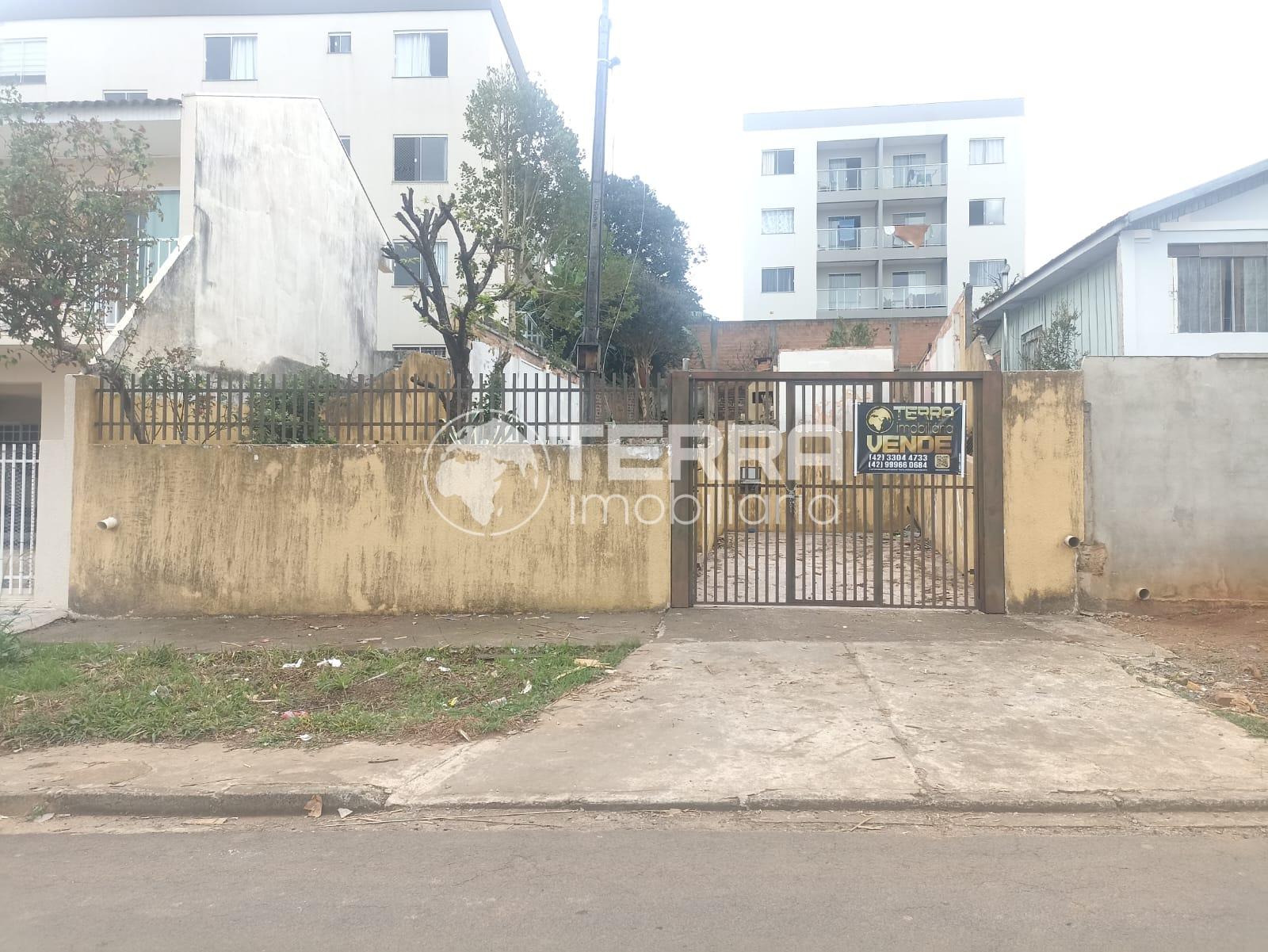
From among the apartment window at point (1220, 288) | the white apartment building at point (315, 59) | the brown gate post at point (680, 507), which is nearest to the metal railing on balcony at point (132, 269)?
the brown gate post at point (680, 507)

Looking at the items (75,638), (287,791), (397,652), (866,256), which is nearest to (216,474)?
(75,638)

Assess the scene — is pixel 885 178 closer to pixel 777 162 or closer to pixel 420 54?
pixel 777 162

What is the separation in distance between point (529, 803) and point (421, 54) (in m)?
25.5

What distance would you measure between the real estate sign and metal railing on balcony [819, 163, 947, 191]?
2999cm

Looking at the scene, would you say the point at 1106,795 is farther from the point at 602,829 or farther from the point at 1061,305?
the point at 1061,305

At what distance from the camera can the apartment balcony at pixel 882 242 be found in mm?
34969

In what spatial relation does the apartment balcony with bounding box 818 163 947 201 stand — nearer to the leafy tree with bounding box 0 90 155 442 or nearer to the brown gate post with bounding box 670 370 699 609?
the brown gate post with bounding box 670 370 699 609

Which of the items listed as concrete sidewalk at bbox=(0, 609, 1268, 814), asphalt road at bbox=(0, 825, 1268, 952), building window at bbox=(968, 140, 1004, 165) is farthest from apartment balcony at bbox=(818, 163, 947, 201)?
asphalt road at bbox=(0, 825, 1268, 952)

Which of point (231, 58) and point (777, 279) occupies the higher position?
point (231, 58)

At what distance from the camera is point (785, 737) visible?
5172 millimetres

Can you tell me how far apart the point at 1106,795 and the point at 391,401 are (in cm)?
689

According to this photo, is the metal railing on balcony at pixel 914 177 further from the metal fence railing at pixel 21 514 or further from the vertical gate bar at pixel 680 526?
the metal fence railing at pixel 21 514

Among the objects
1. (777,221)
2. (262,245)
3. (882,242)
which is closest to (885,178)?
(882,242)

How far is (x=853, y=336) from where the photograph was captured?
2952 cm
